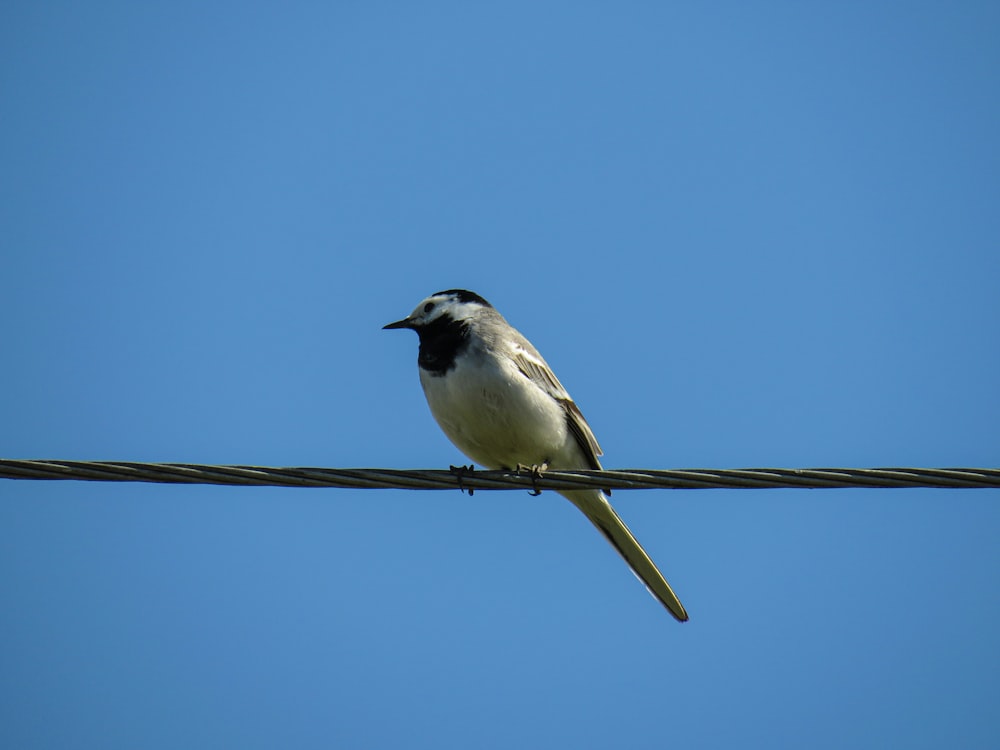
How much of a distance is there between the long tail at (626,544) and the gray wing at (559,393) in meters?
0.38

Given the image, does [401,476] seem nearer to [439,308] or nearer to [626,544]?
[626,544]

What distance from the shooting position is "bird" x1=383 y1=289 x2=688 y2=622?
6.43 metres

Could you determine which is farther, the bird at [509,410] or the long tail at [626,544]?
the long tail at [626,544]

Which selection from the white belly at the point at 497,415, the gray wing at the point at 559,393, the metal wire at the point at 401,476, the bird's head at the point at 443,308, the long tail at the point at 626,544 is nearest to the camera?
the metal wire at the point at 401,476

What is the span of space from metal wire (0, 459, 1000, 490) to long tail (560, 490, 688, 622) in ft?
6.67

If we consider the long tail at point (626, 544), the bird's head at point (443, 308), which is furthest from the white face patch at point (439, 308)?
the long tail at point (626, 544)

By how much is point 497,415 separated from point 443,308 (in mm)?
1242

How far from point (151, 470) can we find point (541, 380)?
310 cm

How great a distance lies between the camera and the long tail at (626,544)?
658 centimetres

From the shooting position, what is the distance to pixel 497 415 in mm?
6422

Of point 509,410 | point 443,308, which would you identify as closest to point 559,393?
point 509,410

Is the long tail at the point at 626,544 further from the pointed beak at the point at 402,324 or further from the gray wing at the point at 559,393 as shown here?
the pointed beak at the point at 402,324

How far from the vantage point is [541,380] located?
685cm

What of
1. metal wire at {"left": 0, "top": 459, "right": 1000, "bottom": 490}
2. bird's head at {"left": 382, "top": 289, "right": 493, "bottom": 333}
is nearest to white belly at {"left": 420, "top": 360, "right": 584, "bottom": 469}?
bird's head at {"left": 382, "top": 289, "right": 493, "bottom": 333}
